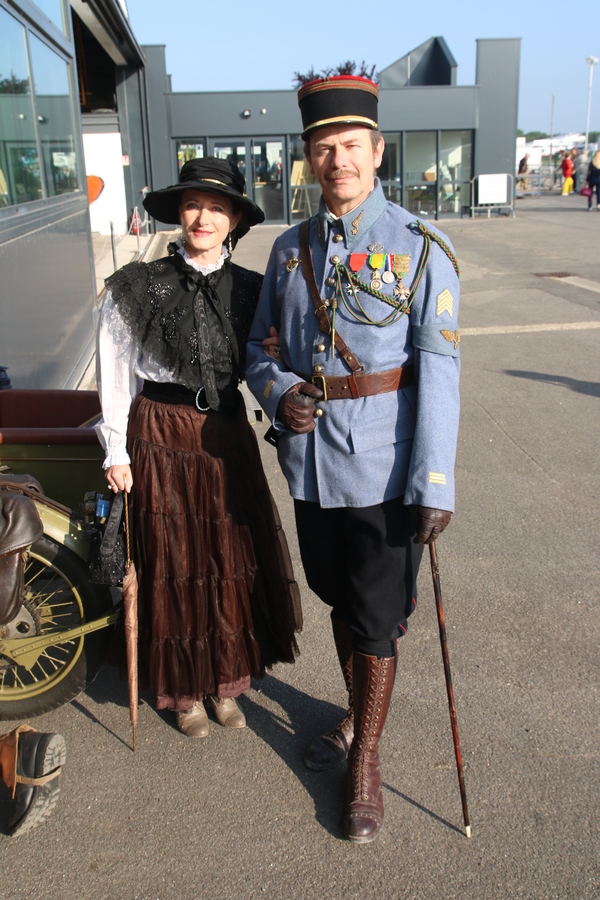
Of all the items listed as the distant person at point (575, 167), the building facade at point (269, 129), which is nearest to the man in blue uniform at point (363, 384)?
the building facade at point (269, 129)

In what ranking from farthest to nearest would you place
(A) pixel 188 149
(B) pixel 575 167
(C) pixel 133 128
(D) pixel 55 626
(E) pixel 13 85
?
1. (B) pixel 575 167
2. (A) pixel 188 149
3. (C) pixel 133 128
4. (E) pixel 13 85
5. (D) pixel 55 626

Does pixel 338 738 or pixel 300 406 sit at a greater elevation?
pixel 300 406

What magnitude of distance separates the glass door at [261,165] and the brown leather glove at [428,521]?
21.4 m

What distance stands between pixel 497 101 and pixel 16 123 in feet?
68.5

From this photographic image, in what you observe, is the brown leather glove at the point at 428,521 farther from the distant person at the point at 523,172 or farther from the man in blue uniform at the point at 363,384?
the distant person at the point at 523,172

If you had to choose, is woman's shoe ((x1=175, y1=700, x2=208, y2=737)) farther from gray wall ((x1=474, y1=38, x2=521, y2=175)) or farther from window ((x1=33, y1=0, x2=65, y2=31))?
gray wall ((x1=474, y1=38, x2=521, y2=175))

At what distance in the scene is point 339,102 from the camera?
2025 mm

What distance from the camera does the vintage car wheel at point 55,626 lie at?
2568mm

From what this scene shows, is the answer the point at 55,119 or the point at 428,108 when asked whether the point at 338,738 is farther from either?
the point at 428,108

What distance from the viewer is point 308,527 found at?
7.64 feet

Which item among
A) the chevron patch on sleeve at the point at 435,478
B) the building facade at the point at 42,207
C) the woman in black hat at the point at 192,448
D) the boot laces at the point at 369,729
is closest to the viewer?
the chevron patch on sleeve at the point at 435,478

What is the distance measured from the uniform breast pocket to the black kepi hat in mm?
782

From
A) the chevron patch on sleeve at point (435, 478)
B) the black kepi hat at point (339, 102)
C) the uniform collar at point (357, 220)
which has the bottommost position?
the chevron patch on sleeve at point (435, 478)

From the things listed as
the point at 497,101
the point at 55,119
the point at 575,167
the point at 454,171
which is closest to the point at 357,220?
the point at 55,119
